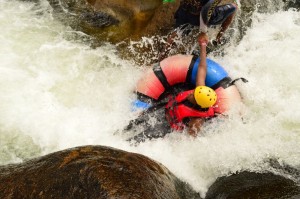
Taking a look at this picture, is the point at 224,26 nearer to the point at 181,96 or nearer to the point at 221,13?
the point at 221,13

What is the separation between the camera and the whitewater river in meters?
4.82

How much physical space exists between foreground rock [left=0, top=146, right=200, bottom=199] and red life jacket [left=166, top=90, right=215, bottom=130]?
1.39m

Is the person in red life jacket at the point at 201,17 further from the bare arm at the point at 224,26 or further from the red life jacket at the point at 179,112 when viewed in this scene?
the red life jacket at the point at 179,112

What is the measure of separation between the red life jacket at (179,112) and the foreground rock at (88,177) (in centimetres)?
139

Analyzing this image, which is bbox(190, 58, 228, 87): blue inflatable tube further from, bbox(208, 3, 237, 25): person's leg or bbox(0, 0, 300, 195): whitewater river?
bbox(208, 3, 237, 25): person's leg

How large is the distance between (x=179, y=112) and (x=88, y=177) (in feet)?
7.03

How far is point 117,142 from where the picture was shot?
5.15 meters

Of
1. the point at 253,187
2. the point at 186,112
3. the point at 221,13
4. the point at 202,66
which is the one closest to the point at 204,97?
the point at 186,112

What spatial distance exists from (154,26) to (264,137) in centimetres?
289

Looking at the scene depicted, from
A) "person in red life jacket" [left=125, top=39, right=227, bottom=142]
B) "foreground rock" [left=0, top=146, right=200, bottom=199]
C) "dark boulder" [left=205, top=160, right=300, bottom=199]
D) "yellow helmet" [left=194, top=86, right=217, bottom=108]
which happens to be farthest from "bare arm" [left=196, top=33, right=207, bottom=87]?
"foreground rock" [left=0, top=146, right=200, bottom=199]

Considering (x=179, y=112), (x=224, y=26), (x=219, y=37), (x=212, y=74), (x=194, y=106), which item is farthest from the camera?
(x=219, y=37)

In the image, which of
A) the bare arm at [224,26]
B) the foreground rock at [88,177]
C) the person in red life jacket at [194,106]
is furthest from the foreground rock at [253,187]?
the bare arm at [224,26]

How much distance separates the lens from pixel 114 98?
19.6 ft

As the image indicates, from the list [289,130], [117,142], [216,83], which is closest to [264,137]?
[289,130]
